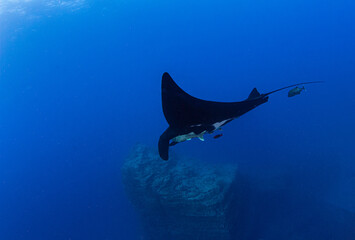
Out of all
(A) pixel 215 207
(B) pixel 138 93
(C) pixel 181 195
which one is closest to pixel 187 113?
(A) pixel 215 207

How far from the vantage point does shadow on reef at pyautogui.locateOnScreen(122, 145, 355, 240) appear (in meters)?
12.7

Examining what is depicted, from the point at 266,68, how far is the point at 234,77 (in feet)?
56.6

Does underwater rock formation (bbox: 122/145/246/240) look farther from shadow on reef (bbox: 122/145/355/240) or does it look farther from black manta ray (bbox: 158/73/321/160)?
black manta ray (bbox: 158/73/321/160)

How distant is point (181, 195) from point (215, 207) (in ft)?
6.95

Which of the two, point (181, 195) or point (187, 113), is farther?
point (181, 195)

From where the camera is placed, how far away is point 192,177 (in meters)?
13.5

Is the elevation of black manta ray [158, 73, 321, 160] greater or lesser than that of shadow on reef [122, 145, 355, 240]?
greater

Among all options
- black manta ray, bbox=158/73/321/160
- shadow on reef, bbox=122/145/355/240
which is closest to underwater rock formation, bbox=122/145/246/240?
shadow on reef, bbox=122/145/355/240

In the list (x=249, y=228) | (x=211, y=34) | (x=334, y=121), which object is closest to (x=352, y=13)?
(x=211, y=34)

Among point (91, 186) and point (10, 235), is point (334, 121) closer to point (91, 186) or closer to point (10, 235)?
point (91, 186)

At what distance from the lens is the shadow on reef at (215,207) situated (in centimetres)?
1272

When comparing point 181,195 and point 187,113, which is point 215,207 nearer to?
point 181,195

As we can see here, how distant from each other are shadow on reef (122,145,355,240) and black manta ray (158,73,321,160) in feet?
31.9

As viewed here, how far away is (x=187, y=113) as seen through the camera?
2957mm
